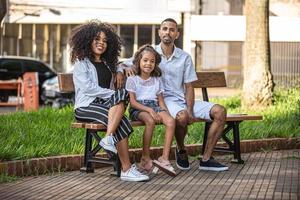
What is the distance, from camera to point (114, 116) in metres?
8.51

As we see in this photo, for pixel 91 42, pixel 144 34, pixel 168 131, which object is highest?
pixel 144 34

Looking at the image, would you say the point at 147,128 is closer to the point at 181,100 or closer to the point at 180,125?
the point at 180,125

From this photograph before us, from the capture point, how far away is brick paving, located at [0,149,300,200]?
24.8ft

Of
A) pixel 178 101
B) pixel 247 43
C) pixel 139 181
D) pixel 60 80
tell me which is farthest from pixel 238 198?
pixel 247 43

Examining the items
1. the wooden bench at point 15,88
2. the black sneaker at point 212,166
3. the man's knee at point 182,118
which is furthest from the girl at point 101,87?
the wooden bench at point 15,88

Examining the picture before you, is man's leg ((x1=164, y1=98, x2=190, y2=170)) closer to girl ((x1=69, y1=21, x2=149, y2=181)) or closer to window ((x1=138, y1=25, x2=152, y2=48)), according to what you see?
girl ((x1=69, y1=21, x2=149, y2=181))

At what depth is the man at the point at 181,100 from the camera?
9.20 meters

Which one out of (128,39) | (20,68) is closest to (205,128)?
(20,68)

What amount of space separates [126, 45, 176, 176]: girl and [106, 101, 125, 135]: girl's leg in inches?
15.3

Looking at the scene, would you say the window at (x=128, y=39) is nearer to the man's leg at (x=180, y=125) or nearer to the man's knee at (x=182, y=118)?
the man's leg at (x=180, y=125)

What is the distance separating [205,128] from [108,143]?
75.5 inches

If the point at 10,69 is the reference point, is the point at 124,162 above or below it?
below

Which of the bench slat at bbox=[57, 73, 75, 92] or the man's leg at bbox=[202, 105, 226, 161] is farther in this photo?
the bench slat at bbox=[57, 73, 75, 92]

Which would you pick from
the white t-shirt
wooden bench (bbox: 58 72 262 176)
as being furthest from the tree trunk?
the white t-shirt
